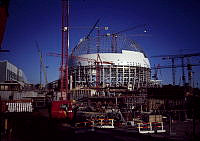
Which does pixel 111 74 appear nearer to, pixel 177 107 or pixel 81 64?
pixel 81 64

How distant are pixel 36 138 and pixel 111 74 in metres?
46.9

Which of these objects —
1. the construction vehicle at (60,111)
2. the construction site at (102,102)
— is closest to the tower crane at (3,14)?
the construction site at (102,102)

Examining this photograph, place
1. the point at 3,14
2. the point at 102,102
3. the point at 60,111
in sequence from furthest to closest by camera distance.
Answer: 1. the point at 102,102
2. the point at 60,111
3. the point at 3,14

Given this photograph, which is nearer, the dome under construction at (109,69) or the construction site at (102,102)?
the construction site at (102,102)

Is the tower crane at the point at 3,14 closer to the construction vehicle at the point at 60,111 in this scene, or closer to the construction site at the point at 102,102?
the construction site at the point at 102,102

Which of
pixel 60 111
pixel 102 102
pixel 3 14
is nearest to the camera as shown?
pixel 3 14

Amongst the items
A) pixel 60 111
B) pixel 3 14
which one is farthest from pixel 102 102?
pixel 3 14

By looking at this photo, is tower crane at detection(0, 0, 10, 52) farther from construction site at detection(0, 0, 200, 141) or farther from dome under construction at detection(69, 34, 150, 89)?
dome under construction at detection(69, 34, 150, 89)

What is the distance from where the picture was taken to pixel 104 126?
1748cm

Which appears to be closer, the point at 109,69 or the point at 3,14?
the point at 3,14

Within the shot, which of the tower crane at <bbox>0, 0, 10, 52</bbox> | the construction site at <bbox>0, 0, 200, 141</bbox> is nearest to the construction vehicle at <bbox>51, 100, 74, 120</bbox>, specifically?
the construction site at <bbox>0, 0, 200, 141</bbox>

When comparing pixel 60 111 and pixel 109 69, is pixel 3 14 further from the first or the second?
pixel 109 69

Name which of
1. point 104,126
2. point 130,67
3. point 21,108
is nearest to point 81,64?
point 130,67

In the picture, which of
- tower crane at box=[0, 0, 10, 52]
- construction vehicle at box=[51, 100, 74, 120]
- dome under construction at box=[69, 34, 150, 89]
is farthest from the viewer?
dome under construction at box=[69, 34, 150, 89]
